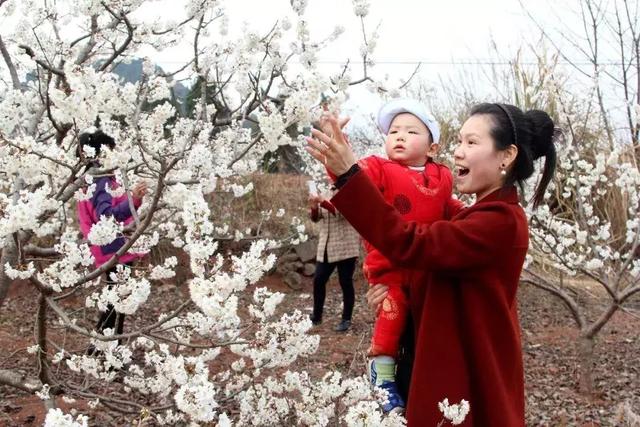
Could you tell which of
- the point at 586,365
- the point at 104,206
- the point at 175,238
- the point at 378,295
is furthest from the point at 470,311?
the point at 586,365

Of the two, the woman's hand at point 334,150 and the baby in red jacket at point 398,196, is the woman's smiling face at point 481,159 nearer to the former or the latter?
the baby in red jacket at point 398,196

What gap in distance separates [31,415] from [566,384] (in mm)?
3619

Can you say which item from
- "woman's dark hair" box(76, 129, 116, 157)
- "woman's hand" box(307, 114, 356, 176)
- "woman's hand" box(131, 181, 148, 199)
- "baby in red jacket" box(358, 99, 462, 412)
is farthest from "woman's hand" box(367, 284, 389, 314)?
"woman's dark hair" box(76, 129, 116, 157)

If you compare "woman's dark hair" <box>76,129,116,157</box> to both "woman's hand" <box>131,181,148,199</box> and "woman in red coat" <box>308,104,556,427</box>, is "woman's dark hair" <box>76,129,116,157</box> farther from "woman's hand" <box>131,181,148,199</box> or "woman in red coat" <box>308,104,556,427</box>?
"woman in red coat" <box>308,104,556,427</box>

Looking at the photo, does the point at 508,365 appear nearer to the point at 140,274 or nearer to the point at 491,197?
the point at 491,197

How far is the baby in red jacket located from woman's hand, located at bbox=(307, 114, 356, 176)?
332mm

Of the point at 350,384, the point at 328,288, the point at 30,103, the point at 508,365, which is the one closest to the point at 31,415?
the point at 30,103

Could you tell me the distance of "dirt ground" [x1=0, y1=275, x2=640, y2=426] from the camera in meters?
4.07

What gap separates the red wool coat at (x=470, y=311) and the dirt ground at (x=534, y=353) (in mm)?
681

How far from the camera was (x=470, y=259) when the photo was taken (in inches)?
65.4

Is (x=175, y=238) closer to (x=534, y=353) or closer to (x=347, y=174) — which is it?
(x=347, y=174)

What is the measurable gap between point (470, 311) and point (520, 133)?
0.51 m

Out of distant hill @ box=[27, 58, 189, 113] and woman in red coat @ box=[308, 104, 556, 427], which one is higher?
distant hill @ box=[27, 58, 189, 113]

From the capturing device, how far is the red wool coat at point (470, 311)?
5.42 ft
